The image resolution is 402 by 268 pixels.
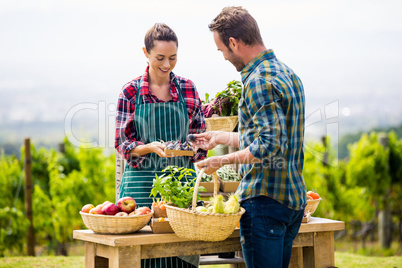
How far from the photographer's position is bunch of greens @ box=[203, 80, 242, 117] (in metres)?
4.11

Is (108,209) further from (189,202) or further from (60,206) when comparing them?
(60,206)

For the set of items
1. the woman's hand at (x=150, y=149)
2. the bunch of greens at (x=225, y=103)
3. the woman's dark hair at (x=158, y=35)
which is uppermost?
the woman's dark hair at (x=158, y=35)

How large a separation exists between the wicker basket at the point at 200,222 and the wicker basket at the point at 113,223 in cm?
24

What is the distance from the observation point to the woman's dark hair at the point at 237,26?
8.11 feet

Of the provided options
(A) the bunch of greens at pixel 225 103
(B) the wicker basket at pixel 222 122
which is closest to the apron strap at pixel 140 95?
(B) the wicker basket at pixel 222 122

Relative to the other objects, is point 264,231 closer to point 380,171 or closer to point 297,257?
point 297,257

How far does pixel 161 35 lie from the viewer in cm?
333

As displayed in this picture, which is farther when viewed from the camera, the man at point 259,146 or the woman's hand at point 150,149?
the woman's hand at point 150,149

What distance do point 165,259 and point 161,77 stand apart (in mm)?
1273

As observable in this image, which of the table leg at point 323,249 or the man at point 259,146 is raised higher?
the man at point 259,146

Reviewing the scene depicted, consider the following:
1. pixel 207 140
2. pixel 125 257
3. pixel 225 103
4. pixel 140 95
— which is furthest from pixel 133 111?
pixel 125 257

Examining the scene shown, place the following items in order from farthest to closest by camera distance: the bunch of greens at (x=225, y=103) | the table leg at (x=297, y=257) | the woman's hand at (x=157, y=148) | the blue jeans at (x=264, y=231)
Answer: the bunch of greens at (x=225, y=103) < the table leg at (x=297, y=257) < the woman's hand at (x=157, y=148) < the blue jeans at (x=264, y=231)

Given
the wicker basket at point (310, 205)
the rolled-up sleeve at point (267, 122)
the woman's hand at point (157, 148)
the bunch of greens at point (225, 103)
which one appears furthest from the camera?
the bunch of greens at point (225, 103)

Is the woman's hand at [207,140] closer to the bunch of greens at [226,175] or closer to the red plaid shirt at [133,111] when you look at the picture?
the red plaid shirt at [133,111]
